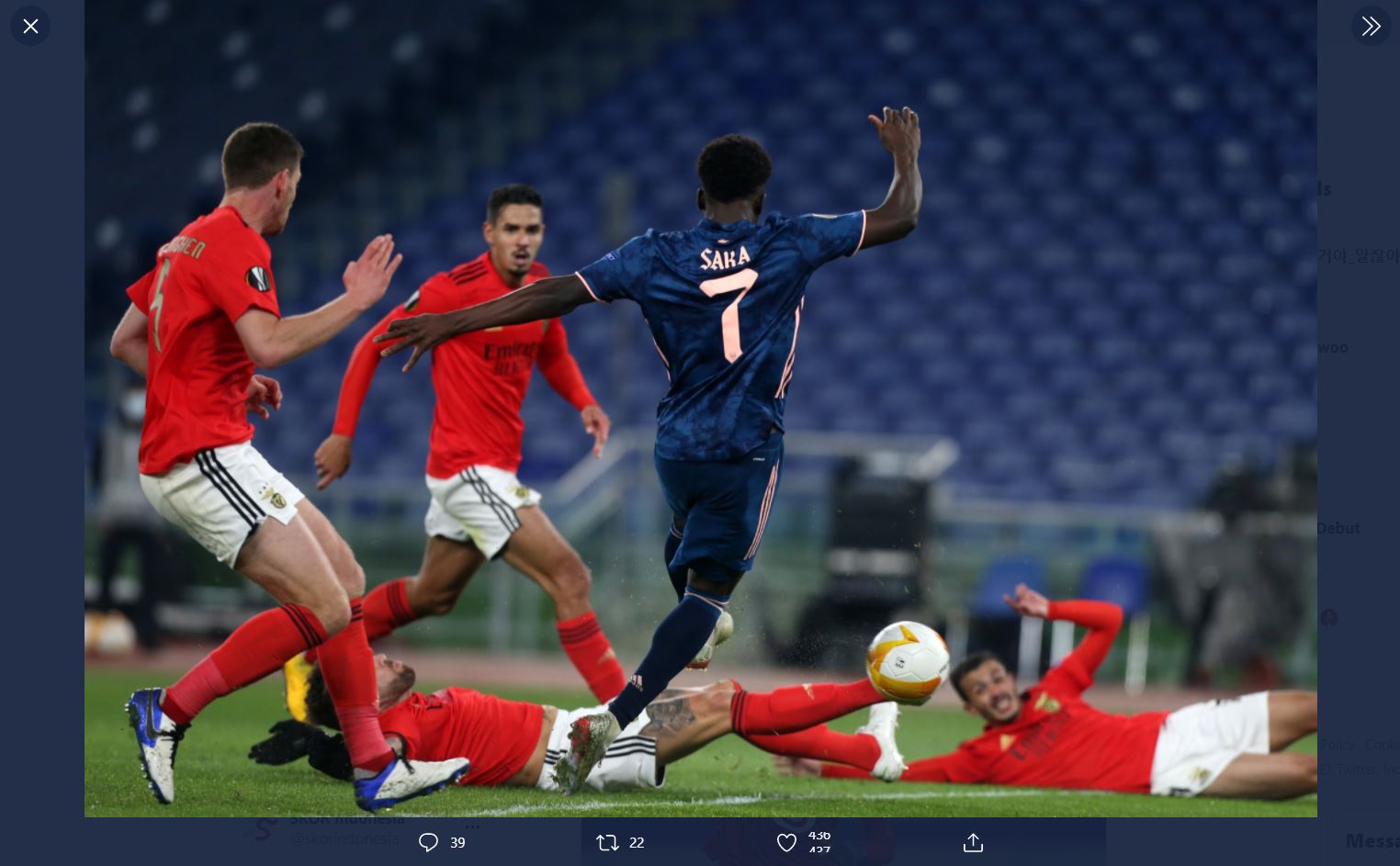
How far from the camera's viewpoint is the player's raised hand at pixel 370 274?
426 centimetres

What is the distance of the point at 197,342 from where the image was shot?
4.58 m

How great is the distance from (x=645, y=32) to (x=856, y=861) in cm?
1131

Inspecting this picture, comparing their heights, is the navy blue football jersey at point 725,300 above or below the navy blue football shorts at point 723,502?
above

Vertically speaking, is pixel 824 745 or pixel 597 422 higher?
pixel 597 422

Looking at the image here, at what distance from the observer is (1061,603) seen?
6.12m

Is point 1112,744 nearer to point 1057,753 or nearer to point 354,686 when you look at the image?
point 1057,753

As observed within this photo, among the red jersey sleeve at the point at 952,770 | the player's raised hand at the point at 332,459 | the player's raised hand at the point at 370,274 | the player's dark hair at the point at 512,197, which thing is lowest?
the red jersey sleeve at the point at 952,770

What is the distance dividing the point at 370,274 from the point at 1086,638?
3.22 meters

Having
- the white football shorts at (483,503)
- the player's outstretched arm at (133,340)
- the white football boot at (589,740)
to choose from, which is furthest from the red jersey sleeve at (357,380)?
the white football boot at (589,740)

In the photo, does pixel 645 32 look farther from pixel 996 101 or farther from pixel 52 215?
pixel 52 215

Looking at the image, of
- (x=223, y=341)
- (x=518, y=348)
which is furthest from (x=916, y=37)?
(x=223, y=341)

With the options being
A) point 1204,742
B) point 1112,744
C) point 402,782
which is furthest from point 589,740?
point 1204,742

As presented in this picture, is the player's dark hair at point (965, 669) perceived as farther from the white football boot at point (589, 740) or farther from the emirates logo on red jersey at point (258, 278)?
the emirates logo on red jersey at point (258, 278)

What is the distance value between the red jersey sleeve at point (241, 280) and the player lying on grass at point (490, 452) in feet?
4.44
